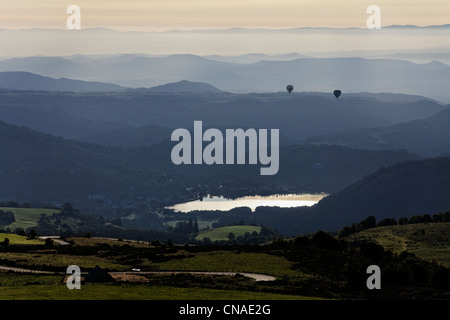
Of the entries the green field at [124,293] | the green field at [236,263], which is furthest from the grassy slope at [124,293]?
the green field at [236,263]

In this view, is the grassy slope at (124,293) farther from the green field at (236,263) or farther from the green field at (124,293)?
the green field at (236,263)

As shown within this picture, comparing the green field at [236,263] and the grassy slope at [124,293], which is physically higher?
the green field at [236,263]

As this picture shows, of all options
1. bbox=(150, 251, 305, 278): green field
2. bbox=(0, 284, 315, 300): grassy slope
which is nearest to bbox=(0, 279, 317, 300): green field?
bbox=(0, 284, 315, 300): grassy slope

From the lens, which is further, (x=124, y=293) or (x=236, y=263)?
(x=236, y=263)

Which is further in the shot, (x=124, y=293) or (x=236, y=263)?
(x=236, y=263)

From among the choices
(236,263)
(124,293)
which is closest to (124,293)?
(124,293)

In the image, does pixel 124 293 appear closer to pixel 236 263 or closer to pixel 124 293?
pixel 124 293

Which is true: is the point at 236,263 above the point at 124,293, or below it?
above

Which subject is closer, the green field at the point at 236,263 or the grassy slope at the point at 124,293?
the grassy slope at the point at 124,293

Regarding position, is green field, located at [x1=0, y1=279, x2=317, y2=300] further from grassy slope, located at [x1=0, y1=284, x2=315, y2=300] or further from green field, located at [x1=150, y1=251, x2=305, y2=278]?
green field, located at [x1=150, y1=251, x2=305, y2=278]

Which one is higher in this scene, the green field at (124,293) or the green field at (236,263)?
the green field at (236,263)

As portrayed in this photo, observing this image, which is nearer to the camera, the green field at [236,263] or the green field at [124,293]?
the green field at [124,293]
